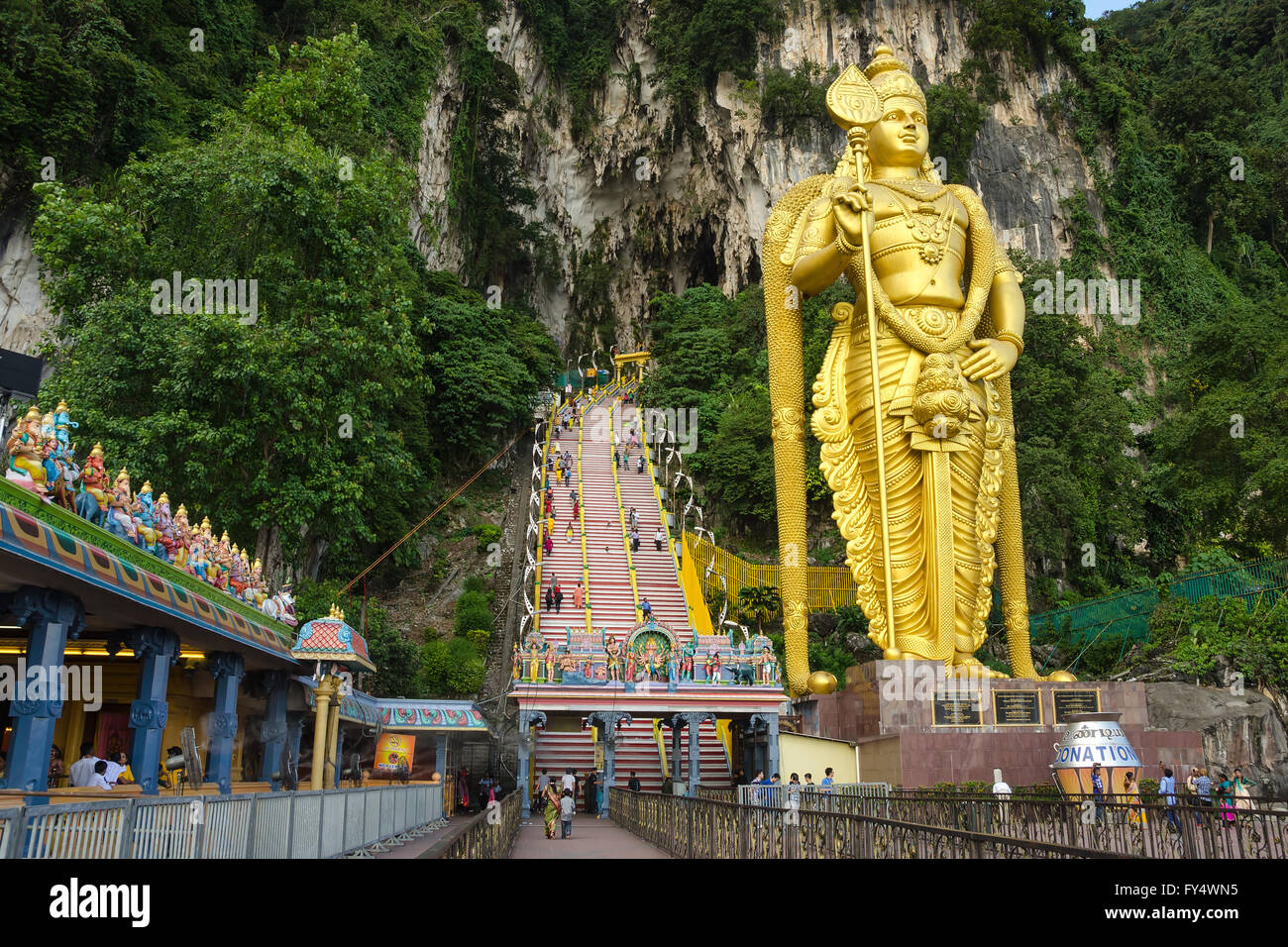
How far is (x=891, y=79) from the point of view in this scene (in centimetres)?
1336

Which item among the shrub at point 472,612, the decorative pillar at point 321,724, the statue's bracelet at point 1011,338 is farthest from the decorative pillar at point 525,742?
the statue's bracelet at point 1011,338

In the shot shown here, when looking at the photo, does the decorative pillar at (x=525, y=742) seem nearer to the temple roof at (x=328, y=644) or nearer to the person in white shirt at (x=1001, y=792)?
the temple roof at (x=328, y=644)

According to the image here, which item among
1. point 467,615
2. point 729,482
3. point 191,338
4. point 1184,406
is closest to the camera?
point 191,338

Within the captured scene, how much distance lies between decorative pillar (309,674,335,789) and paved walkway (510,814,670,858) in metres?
2.21

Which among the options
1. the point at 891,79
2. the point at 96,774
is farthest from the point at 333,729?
the point at 891,79

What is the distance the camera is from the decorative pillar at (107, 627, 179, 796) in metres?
8.43

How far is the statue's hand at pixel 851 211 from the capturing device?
1198 cm

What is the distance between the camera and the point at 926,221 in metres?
12.8

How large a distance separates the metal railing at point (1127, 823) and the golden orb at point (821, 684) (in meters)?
5.84

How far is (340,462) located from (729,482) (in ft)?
37.6

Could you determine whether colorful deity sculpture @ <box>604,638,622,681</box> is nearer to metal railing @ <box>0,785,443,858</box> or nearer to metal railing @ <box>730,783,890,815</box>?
metal railing @ <box>730,783,890,815</box>
